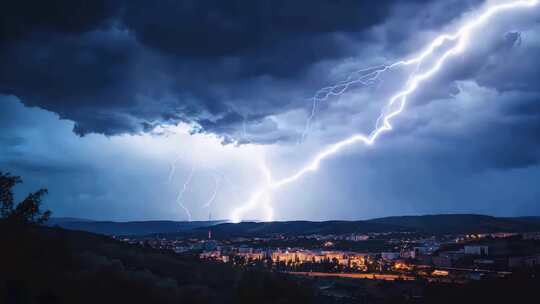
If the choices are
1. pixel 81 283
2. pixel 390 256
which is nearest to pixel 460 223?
pixel 390 256

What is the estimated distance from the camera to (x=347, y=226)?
390 feet

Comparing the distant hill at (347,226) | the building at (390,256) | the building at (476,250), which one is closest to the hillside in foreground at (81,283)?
the building at (390,256)

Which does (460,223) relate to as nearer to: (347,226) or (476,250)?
(347,226)

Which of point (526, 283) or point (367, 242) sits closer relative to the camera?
point (526, 283)

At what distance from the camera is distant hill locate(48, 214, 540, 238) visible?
105438 mm

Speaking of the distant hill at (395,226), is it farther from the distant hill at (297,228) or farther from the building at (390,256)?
the building at (390,256)

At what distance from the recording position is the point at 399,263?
49375mm

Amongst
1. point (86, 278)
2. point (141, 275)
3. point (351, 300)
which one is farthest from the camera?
point (351, 300)

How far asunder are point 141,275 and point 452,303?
48.7ft

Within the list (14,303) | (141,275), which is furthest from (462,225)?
(14,303)

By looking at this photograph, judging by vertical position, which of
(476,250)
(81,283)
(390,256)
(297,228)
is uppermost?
(297,228)

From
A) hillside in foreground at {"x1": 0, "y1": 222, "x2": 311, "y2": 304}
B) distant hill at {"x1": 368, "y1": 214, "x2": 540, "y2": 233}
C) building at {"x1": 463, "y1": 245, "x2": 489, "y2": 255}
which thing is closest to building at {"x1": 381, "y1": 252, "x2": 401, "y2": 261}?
building at {"x1": 463, "y1": 245, "x2": 489, "y2": 255}

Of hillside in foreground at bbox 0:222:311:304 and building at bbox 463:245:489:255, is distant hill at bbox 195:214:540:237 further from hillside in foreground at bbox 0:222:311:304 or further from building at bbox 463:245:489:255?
hillside in foreground at bbox 0:222:311:304

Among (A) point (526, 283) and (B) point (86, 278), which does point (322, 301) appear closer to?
(A) point (526, 283)
